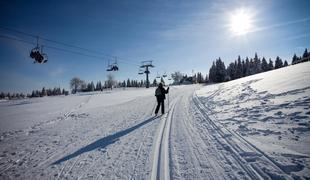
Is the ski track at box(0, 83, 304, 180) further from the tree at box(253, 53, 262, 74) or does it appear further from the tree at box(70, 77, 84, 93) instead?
the tree at box(70, 77, 84, 93)

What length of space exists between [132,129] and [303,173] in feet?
19.3

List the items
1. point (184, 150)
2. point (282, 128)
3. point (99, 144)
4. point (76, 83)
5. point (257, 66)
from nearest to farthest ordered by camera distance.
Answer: point (184, 150) < point (282, 128) < point (99, 144) < point (257, 66) < point (76, 83)

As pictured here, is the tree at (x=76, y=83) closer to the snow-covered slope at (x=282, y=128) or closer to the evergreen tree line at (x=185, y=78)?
the evergreen tree line at (x=185, y=78)

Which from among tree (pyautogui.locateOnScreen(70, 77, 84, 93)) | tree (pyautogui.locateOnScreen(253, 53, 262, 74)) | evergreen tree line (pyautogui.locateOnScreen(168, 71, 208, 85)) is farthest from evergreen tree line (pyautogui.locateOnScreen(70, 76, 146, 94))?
tree (pyautogui.locateOnScreen(253, 53, 262, 74))

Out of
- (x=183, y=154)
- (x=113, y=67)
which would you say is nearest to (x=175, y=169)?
(x=183, y=154)

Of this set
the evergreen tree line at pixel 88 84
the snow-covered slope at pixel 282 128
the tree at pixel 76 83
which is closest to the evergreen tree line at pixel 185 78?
the evergreen tree line at pixel 88 84

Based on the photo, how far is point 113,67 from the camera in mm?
33969

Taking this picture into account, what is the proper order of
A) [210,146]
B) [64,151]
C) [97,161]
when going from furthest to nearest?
[64,151] → [210,146] → [97,161]

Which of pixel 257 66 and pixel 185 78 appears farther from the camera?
Answer: pixel 185 78

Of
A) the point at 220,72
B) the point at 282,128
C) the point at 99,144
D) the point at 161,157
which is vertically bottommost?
the point at 99,144

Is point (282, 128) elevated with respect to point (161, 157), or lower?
elevated

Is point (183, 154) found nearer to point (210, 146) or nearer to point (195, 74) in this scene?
point (210, 146)

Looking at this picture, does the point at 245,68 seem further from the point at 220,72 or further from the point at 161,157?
the point at 161,157

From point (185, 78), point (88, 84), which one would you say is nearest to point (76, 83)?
point (88, 84)
